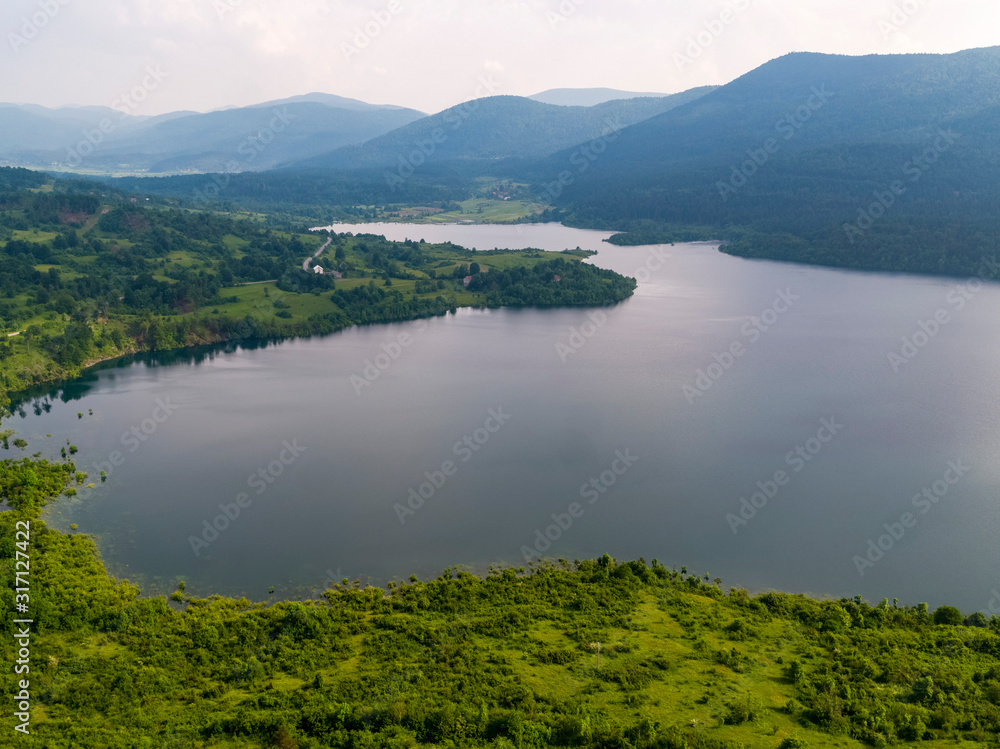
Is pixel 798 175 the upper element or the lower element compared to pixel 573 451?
upper

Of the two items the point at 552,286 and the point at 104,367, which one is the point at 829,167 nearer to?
the point at 552,286

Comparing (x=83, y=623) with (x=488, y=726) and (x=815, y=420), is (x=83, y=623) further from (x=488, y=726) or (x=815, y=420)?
(x=815, y=420)

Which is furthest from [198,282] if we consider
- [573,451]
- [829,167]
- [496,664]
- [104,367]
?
[829,167]

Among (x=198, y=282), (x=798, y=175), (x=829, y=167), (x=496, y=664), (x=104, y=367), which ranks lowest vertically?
(x=496, y=664)

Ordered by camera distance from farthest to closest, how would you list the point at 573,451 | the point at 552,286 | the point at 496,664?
the point at 552,286 → the point at 573,451 → the point at 496,664

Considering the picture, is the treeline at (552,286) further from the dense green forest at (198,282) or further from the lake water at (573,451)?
the lake water at (573,451)

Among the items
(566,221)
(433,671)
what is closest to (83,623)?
(433,671)

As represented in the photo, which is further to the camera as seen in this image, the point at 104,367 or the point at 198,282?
the point at 198,282
